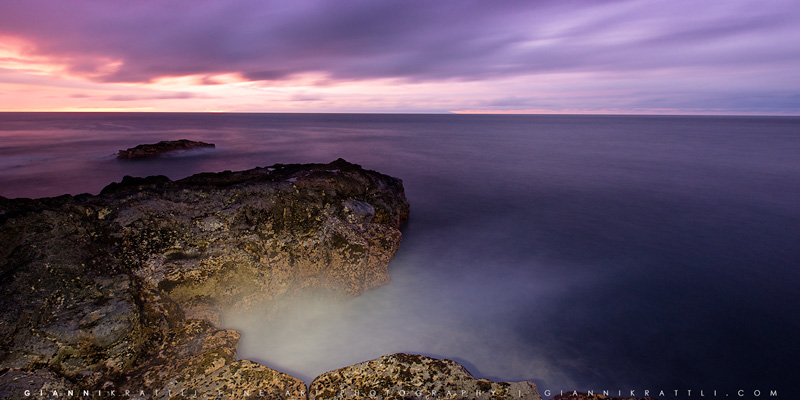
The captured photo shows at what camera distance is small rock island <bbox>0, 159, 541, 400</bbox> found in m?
3.82

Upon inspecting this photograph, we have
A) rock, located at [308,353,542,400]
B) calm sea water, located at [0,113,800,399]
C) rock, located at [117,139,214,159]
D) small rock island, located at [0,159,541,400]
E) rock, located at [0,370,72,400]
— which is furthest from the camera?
rock, located at [117,139,214,159]

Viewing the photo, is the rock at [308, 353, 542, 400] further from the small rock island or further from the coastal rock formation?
the coastal rock formation

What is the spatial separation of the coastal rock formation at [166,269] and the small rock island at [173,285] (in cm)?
2

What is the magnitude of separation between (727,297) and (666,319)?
1.81 metres

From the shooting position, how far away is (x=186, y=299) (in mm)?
5027

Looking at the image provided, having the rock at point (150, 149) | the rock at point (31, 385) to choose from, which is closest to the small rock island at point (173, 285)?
the rock at point (31, 385)

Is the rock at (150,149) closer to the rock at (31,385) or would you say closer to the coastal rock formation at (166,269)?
the coastal rock formation at (166,269)

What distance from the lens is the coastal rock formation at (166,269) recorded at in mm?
3854

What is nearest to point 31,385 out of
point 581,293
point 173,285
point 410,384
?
point 173,285

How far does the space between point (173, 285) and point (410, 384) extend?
3432mm

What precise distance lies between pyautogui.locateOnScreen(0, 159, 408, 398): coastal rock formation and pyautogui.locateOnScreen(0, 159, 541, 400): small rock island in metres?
0.02

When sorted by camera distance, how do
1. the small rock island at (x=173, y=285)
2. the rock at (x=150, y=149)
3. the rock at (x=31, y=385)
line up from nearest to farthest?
1. the rock at (x=31, y=385)
2. the small rock island at (x=173, y=285)
3. the rock at (x=150, y=149)

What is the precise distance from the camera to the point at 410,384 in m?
4.04

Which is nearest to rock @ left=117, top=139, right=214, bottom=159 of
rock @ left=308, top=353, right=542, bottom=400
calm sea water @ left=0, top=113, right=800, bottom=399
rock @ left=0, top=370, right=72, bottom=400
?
calm sea water @ left=0, top=113, right=800, bottom=399
